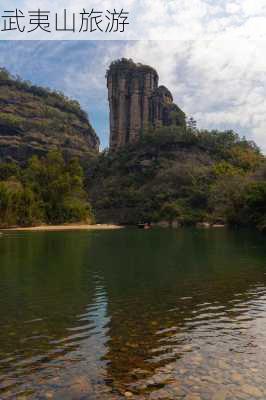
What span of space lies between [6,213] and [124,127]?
11126 cm

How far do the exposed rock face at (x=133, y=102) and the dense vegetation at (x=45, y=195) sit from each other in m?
86.5

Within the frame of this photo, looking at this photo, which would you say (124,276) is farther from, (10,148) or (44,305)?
(10,148)

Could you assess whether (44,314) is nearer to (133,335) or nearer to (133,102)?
(133,335)

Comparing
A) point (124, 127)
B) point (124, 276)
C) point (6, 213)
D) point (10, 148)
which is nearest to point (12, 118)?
point (10, 148)

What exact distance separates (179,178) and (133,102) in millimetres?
73915

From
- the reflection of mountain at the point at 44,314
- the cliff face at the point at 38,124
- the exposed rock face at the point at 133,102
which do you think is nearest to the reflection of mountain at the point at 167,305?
the reflection of mountain at the point at 44,314

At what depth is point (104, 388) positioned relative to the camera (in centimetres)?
748

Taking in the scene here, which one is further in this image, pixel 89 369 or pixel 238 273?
pixel 238 273

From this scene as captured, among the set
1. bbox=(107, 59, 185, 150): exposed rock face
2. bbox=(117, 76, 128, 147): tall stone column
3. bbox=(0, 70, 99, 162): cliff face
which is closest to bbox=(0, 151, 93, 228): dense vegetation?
bbox=(0, 70, 99, 162): cliff face

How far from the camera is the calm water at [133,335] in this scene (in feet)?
25.0

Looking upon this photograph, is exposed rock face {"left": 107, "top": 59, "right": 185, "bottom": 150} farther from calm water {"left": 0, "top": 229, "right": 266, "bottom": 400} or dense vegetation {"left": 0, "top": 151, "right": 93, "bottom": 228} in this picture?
calm water {"left": 0, "top": 229, "right": 266, "bottom": 400}

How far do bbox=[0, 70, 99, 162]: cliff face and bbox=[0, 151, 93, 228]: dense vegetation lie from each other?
54.8 meters

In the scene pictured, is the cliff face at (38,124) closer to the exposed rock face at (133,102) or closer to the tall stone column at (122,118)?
the tall stone column at (122,118)

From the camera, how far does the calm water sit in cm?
763
